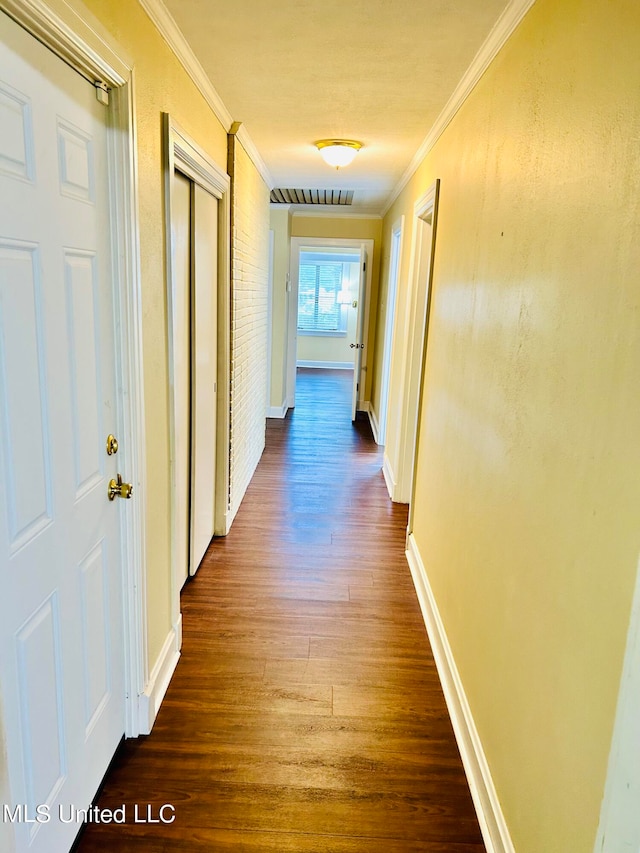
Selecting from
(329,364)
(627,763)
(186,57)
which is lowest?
(329,364)

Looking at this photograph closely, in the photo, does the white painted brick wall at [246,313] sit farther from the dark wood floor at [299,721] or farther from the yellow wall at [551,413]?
the yellow wall at [551,413]

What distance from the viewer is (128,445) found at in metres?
1.59

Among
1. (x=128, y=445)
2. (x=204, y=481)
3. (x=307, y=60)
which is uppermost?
(x=307, y=60)

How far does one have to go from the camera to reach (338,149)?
317 centimetres

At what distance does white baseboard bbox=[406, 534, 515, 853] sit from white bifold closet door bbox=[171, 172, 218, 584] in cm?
119

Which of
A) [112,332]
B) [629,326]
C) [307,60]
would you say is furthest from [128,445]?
[307,60]

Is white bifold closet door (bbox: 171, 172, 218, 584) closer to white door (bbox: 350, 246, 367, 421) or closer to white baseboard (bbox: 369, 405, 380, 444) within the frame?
white baseboard (bbox: 369, 405, 380, 444)

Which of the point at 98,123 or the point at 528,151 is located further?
the point at 528,151

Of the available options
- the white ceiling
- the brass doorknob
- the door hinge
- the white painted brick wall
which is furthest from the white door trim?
the white painted brick wall

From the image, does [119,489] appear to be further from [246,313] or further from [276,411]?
[276,411]

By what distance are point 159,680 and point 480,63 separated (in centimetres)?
251

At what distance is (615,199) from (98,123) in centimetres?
121

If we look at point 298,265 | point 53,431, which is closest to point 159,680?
point 53,431

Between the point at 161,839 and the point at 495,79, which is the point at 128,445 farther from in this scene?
the point at 495,79
